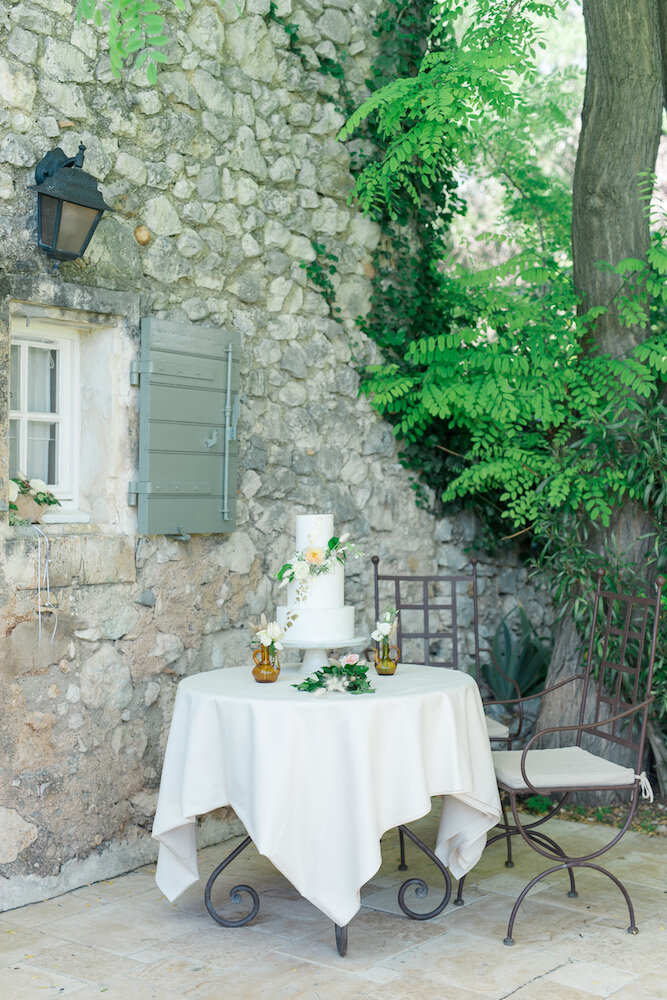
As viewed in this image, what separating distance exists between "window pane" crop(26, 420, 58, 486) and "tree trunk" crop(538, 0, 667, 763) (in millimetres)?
2704

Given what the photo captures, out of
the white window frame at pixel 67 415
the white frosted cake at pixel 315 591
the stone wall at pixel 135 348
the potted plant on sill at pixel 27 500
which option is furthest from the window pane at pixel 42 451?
the white frosted cake at pixel 315 591

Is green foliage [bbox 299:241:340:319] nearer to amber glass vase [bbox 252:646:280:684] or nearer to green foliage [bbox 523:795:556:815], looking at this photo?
amber glass vase [bbox 252:646:280:684]

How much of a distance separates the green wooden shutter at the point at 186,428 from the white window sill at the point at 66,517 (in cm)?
21

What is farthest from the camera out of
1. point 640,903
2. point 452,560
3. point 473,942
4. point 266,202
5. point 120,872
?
point 452,560

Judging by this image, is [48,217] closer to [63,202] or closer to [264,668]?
[63,202]

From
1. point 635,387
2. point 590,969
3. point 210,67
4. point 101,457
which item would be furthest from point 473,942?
point 210,67

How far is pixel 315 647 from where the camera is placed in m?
3.68

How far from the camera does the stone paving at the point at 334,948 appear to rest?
3.12 metres

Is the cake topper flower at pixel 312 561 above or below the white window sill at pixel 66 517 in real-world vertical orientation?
below

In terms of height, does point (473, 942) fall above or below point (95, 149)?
below

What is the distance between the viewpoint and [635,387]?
4.93 metres

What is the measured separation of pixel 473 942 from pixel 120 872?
4.94 feet

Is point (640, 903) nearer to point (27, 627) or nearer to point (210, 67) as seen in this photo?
point (27, 627)

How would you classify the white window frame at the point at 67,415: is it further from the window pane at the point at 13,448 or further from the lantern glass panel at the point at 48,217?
the lantern glass panel at the point at 48,217
